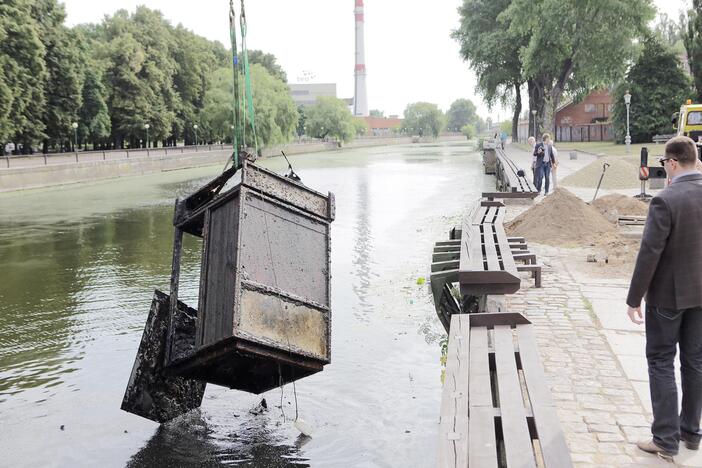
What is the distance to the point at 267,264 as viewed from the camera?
600cm

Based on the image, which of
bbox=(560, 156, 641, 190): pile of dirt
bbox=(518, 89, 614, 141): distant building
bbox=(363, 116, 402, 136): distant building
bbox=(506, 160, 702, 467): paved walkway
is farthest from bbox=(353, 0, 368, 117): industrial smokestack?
bbox=(506, 160, 702, 467): paved walkway

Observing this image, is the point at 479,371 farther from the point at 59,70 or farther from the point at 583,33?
the point at 59,70

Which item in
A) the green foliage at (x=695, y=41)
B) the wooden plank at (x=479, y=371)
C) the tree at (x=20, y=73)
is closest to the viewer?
the wooden plank at (x=479, y=371)

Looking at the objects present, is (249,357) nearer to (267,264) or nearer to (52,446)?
(267,264)

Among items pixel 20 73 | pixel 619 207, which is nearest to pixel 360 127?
pixel 20 73

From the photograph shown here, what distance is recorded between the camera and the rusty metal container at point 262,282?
18.8 ft

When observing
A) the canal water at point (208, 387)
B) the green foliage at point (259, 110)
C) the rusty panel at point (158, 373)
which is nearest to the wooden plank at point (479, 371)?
the canal water at point (208, 387)

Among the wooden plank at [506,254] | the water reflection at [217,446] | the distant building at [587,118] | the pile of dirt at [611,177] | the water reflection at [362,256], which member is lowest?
the water reflection at [217,446]

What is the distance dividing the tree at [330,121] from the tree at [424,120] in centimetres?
6083

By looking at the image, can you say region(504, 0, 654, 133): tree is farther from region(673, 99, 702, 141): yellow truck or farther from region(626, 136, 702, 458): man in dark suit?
region(626, 136, 702, 458): man in dark suit

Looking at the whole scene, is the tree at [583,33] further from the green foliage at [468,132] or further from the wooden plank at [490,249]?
the green foliage at [468,132]

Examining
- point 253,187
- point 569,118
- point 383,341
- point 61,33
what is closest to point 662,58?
point 569,118

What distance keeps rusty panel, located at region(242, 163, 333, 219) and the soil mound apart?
749 centimetres

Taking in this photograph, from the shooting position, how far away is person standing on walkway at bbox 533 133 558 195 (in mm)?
21078
